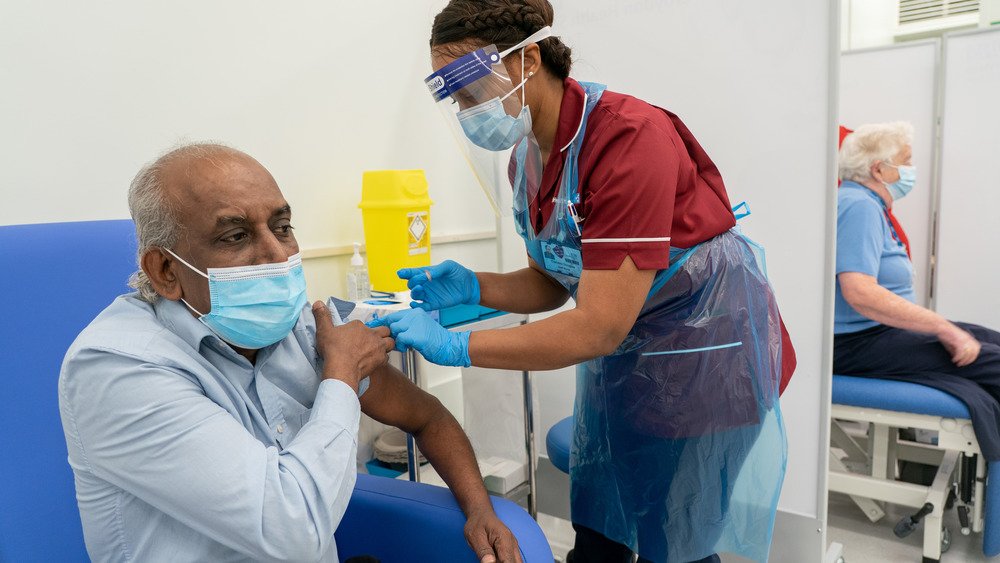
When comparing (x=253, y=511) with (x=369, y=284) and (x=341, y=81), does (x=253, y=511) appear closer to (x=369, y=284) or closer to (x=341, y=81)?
(x=369, y=284)

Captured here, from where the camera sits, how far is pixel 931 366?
239cm

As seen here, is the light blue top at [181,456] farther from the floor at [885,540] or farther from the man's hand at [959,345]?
the man's hand at [959,345]

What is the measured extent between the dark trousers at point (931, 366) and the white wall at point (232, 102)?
154 cm

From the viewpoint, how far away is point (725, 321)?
1.29 meters

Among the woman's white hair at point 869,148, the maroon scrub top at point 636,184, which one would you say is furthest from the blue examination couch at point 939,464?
the maroon scrub top at point 636,184

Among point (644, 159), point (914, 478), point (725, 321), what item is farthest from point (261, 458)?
point (914, 478)

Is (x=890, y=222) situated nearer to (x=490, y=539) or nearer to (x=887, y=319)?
(x=887, y=319)

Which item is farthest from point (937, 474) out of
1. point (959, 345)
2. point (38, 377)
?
point (38, 377)

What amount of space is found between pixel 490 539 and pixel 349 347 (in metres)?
0.37

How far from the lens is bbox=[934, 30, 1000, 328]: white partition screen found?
10.0ft

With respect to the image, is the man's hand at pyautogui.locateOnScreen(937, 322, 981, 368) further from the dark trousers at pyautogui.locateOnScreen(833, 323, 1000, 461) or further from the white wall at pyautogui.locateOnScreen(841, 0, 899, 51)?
the white wall at pyautogui.locateOnScreen(841, 0, 899, 51)

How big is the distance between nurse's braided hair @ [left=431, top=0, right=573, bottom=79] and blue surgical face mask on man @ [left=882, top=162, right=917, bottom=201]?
2010mm

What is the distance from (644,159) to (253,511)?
0.78 m

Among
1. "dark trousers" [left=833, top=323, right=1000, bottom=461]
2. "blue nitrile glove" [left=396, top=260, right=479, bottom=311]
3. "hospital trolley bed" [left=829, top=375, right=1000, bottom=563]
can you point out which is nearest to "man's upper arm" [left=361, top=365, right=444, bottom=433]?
"blue nitrile glove" [left=396, top=260, right=479, bottom=311]
